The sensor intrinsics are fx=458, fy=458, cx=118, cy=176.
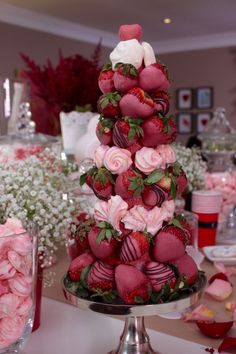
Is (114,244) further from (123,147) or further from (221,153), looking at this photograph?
(221,153)

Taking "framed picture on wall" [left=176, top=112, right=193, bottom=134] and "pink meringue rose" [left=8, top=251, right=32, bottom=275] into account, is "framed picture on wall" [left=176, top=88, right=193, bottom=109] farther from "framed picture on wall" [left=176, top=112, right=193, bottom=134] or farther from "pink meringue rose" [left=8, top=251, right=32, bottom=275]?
"pink meringue rose" [left=8, top=251, right=32, bottom=275]

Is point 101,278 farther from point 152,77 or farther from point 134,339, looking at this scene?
point 152,77

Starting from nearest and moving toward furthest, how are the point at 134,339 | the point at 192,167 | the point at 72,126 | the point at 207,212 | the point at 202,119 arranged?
the point at 134,339
the point at 207,212
the point at 192,167
the point at 72,126
the point at 202,119

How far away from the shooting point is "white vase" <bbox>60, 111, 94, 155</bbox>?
1.71 metres

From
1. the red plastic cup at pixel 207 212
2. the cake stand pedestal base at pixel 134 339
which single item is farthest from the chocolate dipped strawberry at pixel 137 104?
the red plastic cup at pixel 207 212

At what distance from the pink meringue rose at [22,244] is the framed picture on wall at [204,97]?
626 cm

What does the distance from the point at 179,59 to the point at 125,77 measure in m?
6.47

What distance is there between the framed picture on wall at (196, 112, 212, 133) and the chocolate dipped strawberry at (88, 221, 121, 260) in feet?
20.7

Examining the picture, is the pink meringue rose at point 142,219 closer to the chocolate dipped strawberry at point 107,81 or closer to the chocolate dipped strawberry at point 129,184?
the chocolate dipped strawberry at point 129,184

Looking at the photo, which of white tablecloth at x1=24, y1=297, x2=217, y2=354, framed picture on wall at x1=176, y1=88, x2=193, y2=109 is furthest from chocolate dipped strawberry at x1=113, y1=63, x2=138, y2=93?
framed picture on wall at x1=176, y1=88, x2=193, y2=109

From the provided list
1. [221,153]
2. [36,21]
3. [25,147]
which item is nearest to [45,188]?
[25,147]

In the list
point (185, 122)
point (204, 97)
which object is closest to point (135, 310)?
point (204, 97)

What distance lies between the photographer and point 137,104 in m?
0.67

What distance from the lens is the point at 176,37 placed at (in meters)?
6.58
